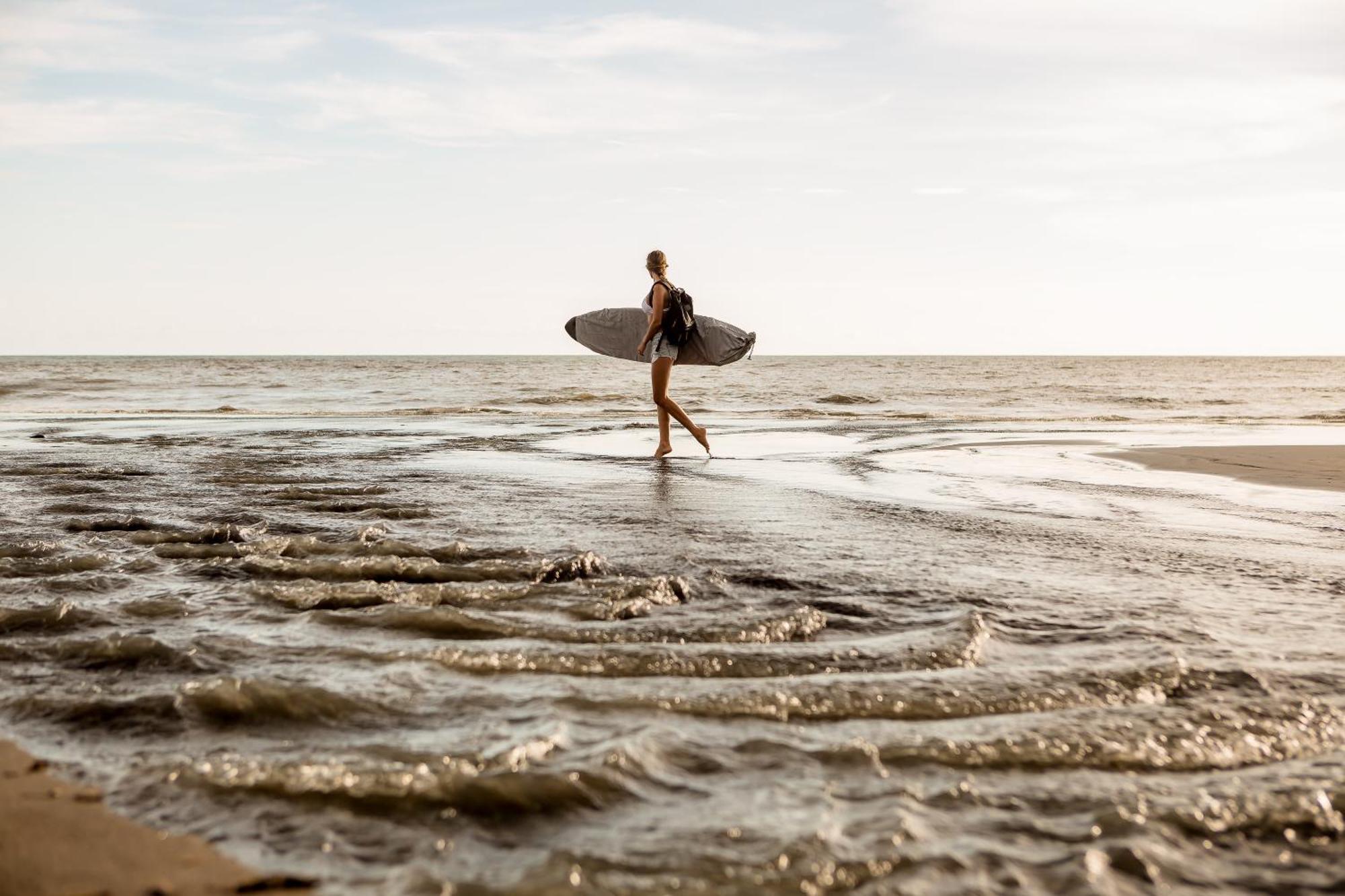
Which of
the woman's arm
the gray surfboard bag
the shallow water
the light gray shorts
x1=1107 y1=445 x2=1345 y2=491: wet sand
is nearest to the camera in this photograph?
the shallow water

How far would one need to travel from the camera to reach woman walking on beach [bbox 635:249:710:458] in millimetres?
10320

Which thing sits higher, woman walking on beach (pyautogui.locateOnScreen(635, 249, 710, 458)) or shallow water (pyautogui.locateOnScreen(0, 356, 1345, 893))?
woman walking on beach (pyautogui.locateOnScreen(635, 249, 710, 458))

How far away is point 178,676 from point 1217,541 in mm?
4971

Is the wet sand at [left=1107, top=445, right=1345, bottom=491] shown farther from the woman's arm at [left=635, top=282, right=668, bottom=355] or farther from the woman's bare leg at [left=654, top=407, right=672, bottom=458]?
the woman's arm at [left=635, top=282, right=668, bottom=355]

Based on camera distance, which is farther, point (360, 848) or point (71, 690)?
point (71, 690)

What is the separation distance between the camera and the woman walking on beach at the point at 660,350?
406 inches

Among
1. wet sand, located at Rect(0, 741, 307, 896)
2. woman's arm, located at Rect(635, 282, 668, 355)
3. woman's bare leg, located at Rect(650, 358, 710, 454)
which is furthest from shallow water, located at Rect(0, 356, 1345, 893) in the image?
woman's arm, located at Rect(635, 282, 668, 355)

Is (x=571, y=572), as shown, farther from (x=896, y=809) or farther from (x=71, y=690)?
(x=896, y=809)

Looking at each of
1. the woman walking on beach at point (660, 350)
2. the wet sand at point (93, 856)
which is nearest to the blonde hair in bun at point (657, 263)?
the woman walking on beach at point (660, 350)

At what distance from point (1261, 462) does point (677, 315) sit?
603 centimetres

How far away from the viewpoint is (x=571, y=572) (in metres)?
4.38

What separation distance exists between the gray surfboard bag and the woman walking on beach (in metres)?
0.52

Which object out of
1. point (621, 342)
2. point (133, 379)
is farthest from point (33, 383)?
point (621, 342)

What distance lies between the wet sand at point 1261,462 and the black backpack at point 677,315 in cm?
472
